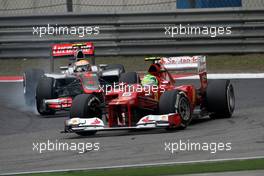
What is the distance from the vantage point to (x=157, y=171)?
32.7 ft

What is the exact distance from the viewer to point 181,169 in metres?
10.0

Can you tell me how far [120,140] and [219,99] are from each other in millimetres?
2394

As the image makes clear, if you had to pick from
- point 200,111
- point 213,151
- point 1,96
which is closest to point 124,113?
point 200,111

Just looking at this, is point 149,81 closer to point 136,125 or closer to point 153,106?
point 153,106

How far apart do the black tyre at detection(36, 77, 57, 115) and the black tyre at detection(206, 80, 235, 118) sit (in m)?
3.38

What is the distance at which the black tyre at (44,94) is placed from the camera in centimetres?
1680

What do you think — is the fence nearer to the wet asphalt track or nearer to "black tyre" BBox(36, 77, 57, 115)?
the wet asphalt track

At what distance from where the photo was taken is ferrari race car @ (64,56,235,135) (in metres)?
13.4

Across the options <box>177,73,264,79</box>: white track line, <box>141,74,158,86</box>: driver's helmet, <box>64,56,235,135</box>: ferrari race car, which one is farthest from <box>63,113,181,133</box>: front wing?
<box>177,73,264,79</box>: white track line

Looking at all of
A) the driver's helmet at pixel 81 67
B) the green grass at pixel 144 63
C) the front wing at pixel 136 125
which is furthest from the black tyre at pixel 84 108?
the green grass at pixel 144 63

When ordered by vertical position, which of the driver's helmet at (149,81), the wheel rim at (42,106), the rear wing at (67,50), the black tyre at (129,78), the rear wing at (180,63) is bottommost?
the wheel rim at (42,106)

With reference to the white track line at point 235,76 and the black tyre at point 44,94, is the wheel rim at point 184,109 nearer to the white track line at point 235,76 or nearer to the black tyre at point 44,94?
the black tyre at point 44,94

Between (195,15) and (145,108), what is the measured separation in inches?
355

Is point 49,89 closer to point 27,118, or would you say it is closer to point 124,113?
point 27,118
